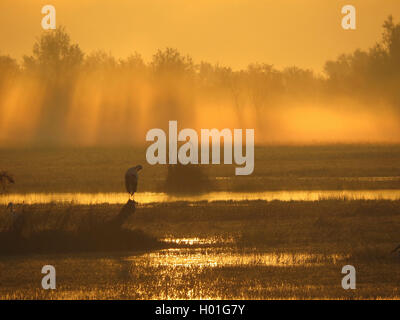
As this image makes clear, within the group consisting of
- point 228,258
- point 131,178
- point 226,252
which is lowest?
point 228,258

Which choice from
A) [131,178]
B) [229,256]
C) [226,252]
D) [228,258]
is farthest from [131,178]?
[228,258]

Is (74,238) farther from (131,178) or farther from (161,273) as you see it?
(131,178)

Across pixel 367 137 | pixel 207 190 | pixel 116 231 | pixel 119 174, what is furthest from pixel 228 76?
pixel 116 231

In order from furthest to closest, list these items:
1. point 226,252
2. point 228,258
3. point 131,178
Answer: point 131,178 → point 226,252 → point 228,258

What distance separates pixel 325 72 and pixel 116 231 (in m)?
162

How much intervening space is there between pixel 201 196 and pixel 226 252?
11780 millimetres

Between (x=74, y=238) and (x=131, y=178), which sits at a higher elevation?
(x=131, y=178)

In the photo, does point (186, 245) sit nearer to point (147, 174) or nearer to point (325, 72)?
point (147, 174)

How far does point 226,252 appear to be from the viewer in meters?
19.1

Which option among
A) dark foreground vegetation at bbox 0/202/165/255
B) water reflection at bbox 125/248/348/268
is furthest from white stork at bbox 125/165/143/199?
water reflection at bbox 125/248/348/268

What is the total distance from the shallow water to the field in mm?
1364

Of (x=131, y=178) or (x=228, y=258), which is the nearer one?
(x=228, y=258)

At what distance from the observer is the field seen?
15.4 m

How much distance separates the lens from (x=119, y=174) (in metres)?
40.8
